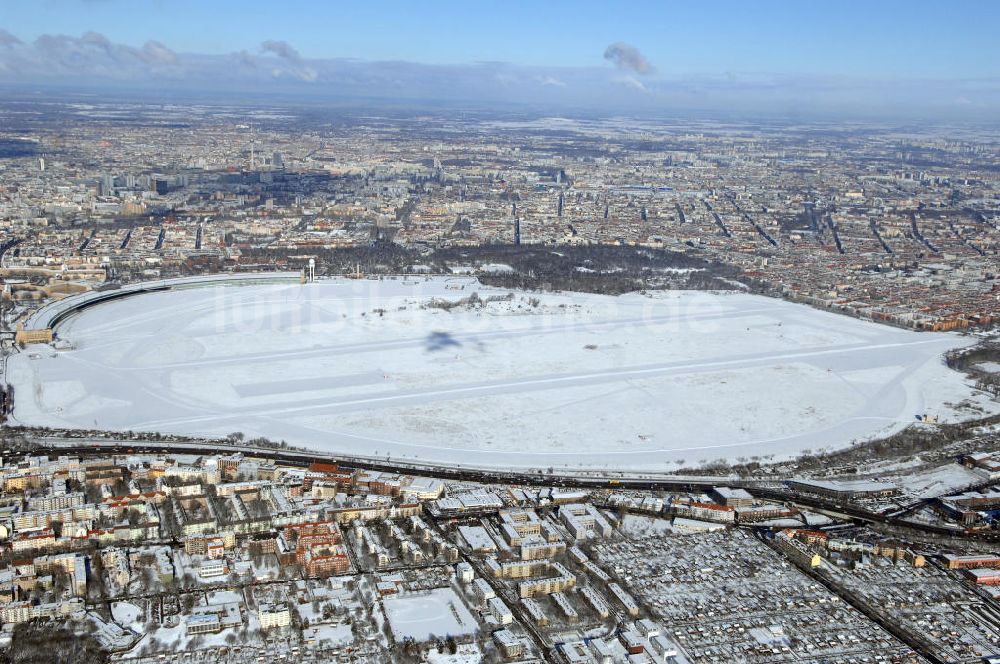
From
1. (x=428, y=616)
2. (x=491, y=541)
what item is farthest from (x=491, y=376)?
(x=428, y=616)

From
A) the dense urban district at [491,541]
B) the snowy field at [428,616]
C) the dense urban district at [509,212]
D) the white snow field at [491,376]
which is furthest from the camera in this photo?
the dense urban district at [509,212]

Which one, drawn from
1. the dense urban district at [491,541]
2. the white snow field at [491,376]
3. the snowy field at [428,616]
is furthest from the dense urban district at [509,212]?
the snowy field at [428,616]

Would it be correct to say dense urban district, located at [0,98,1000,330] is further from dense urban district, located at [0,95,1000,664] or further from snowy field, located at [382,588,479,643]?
snowy field, located at [382,588,479,643]

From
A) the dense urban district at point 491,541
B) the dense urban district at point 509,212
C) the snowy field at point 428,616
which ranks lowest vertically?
the snowy field at point 428,616

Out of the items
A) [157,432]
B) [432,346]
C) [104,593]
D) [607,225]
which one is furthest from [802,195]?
[104,593]

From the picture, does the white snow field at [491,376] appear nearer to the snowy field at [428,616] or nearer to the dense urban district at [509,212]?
the dense urban district at [509,212]

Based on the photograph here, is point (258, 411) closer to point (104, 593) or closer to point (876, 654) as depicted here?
point (104, 593)

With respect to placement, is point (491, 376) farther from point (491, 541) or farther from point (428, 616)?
point (428, 616)

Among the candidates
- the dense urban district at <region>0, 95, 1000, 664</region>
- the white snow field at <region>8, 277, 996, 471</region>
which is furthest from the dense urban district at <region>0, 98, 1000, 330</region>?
the white snow field at <region>8, 277, 996, 471</region>

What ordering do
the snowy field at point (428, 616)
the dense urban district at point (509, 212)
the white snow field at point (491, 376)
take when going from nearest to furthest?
the snowy field at point (428, 616) → the white snow field at point (491, 376) → the dense urban district at point (509, 212)
